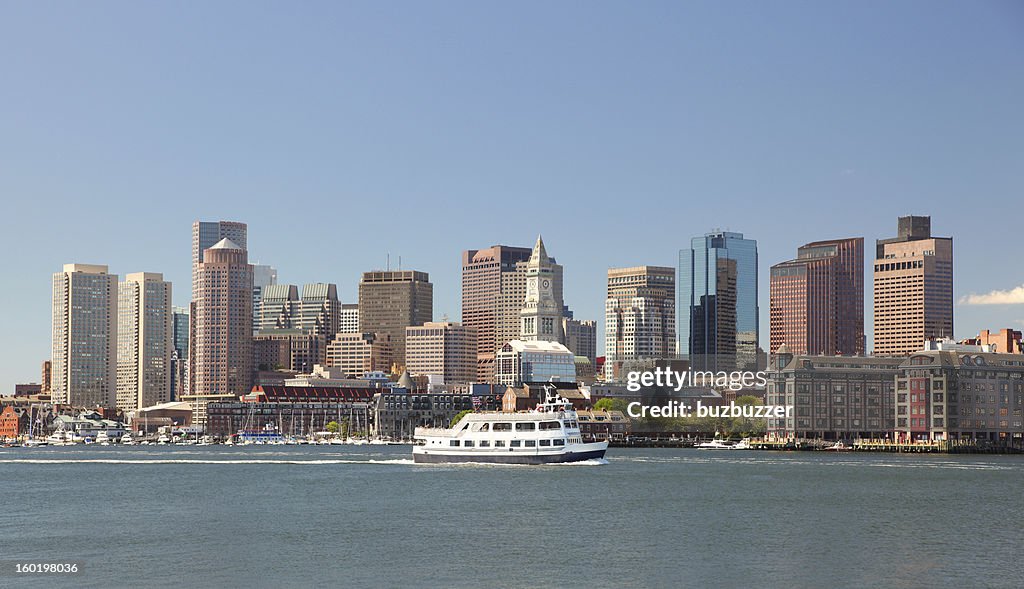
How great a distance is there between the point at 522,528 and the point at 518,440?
200ft

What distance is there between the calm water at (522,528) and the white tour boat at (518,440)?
2438 millimetres

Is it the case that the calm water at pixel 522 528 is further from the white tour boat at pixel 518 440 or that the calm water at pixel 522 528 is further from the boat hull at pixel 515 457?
the white tour boat at pixel 518 440

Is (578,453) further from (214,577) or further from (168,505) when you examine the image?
(214,577)

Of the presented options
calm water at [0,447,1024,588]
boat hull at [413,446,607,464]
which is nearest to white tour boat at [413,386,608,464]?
boat hull at [413,446,607,464]

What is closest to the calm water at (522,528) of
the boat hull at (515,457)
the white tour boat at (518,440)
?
the boat hull at (515,457)

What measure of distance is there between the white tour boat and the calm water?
8.00 ft

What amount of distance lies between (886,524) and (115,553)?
156ft

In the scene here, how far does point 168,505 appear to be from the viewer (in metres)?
105

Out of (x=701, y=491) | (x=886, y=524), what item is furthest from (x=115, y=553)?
(x=701, y=491)

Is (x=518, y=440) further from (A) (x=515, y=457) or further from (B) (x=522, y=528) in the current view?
(B) (x=522, y=528)

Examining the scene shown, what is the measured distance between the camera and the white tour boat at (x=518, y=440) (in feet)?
490

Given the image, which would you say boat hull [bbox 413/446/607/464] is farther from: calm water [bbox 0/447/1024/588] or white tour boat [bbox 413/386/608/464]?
calm water [bbox 0/447/1024/588]

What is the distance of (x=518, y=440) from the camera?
14962 centimetres

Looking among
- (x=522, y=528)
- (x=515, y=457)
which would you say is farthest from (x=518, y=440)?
(x=522, y=528)
